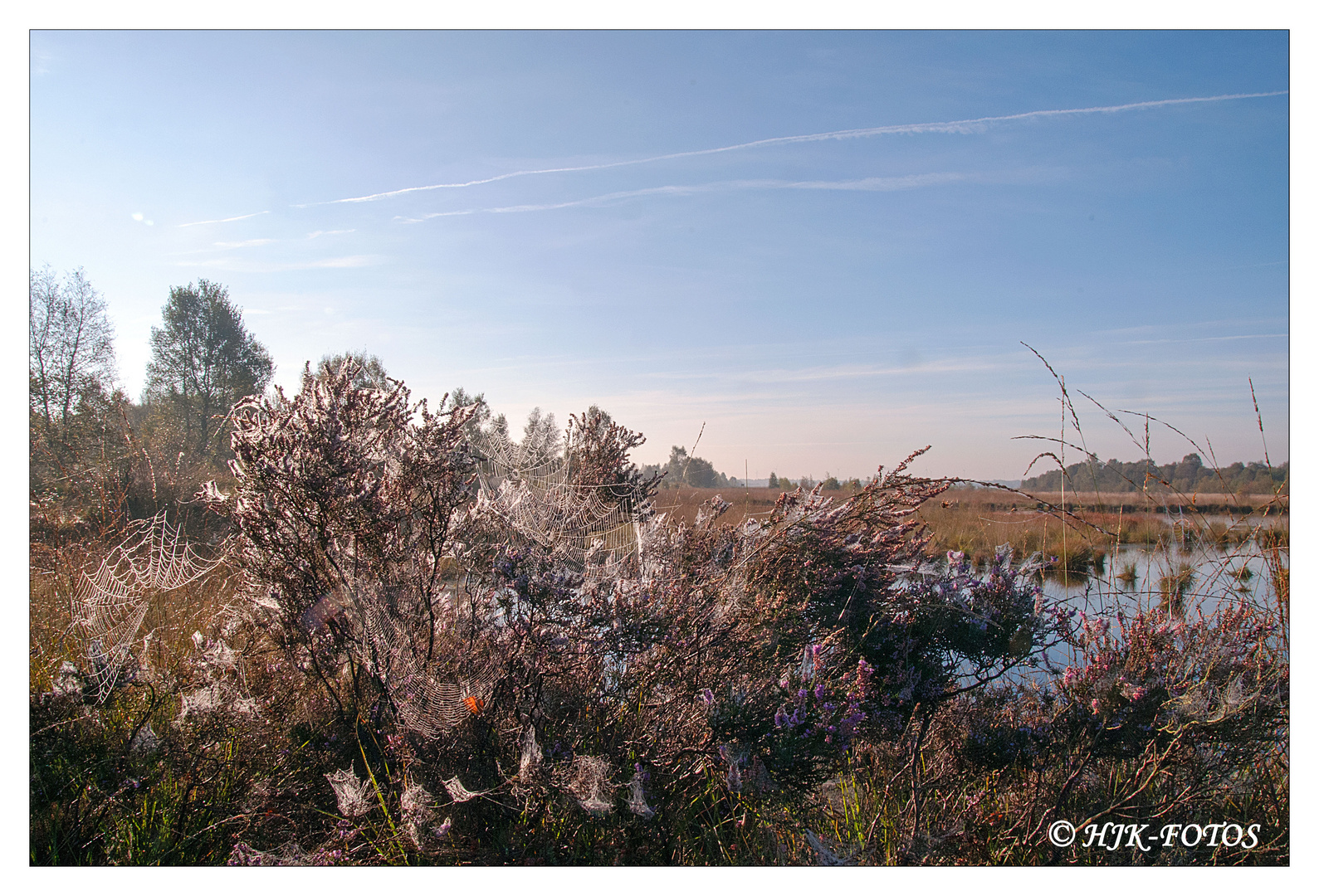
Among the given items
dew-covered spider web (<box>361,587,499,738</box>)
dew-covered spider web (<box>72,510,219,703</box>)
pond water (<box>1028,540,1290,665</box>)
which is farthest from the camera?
pond water (<box>1028,540,1290,665</box>)

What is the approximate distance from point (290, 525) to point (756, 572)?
4.79 ft

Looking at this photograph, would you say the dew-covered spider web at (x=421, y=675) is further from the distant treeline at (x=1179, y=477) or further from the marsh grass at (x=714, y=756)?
the distant treeline at (x=1179, y=477)

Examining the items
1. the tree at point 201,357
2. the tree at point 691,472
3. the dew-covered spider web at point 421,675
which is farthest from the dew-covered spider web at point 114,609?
the tree at point 201,357

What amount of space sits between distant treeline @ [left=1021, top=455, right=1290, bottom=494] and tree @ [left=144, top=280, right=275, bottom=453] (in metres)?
12.3

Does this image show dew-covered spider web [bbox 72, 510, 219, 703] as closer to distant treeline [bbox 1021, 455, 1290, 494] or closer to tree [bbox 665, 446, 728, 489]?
tree [bbox 665, 446, 728, 489]

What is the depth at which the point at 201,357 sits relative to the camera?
13.0m

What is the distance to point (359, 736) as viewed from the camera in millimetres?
2127

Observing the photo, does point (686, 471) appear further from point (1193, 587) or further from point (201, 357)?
point (201, 357)

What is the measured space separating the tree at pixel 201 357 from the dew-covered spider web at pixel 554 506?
1077 centimetres

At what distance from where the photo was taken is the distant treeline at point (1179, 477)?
8.05ft

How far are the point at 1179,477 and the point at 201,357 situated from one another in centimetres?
1534

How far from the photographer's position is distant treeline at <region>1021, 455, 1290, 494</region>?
8.05ft

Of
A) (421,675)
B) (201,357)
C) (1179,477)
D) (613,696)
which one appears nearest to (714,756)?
(613,696)

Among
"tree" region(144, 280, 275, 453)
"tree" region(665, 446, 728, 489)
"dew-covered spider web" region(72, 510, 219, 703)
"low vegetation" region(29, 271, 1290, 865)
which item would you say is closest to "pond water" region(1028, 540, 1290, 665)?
"low vegetation" region(29, 271, 1290, 865)
